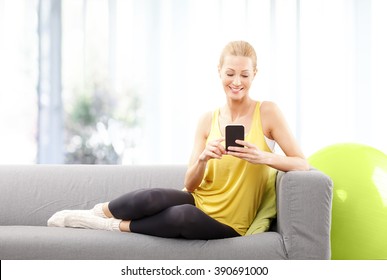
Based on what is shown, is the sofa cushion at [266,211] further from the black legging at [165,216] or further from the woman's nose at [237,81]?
the woman's nose at [237,81]

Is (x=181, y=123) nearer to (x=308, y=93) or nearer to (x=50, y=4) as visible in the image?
(x=308, y=93)

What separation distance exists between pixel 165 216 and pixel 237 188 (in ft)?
1.08

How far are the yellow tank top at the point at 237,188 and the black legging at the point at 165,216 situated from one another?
0.09 metres

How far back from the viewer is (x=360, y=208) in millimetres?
2490

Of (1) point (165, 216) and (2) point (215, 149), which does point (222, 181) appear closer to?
(2) point (215, 149)

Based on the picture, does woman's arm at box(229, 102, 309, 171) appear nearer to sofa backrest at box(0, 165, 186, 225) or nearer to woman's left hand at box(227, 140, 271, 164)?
woman's left hand at box(227, 140, 271, 164)

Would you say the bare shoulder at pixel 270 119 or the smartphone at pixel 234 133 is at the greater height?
the bare shoulder at pixel 270 119

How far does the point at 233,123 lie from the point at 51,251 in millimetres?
899

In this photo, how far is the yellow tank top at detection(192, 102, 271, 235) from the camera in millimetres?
2432

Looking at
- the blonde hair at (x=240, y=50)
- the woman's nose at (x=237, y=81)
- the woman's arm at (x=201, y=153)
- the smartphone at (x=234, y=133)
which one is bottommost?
the woman's arm at (x=201, y=153)

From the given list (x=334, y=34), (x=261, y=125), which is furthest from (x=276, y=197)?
(x=334, y=34)

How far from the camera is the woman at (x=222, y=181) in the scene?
2301 millimetres

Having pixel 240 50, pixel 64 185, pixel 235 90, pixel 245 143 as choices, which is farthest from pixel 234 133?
pixel 64 185

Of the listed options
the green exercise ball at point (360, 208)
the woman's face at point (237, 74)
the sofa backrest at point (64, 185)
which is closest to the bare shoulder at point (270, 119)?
the woman's face at point (237, 74)
